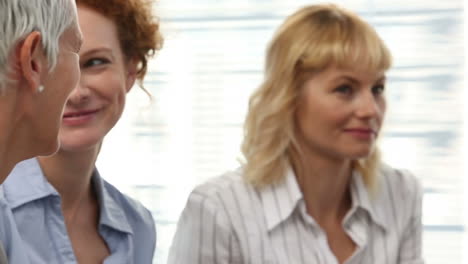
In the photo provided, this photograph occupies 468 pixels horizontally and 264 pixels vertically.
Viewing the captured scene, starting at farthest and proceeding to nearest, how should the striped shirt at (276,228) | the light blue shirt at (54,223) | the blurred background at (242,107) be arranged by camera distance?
the blurred background at (242,107), the striped shirt at (276,228), the light blue shirt at (54,223)

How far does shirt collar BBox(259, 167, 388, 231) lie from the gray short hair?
119 centimetres

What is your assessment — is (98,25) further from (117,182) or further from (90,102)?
(117,182)

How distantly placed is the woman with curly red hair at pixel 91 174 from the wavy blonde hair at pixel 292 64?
41 centimetres

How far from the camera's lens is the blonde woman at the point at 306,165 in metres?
2.21

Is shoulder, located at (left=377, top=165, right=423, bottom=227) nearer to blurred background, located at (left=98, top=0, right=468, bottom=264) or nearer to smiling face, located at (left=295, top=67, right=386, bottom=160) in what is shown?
smiling face, located at (left=295, top=67, right=386, bottom=160)

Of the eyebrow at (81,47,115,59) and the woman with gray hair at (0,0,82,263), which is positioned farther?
the eyebrow at (81,47,115,59)

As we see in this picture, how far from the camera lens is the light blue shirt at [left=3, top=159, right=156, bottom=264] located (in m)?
1.71

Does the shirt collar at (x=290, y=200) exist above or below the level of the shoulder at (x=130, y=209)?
below

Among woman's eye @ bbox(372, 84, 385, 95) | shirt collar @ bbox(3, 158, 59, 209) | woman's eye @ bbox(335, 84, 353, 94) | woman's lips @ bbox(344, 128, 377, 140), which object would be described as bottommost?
woman's lips @ bbox(344, 128, 377, 140)

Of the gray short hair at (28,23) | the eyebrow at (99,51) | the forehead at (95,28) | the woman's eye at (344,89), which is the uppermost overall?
the gray short hair at (28,23)

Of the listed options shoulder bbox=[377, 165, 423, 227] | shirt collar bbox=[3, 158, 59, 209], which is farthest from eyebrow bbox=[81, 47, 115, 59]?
shoulder bbox=[377, 165, 423, 227]

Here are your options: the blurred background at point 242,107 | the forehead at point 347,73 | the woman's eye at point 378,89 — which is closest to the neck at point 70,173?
the forehead at point 347,73

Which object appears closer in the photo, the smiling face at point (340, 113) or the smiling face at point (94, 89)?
the smiling face at point (94, 89)

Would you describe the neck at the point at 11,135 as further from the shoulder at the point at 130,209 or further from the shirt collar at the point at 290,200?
the shirt collar at the point at 290,200
